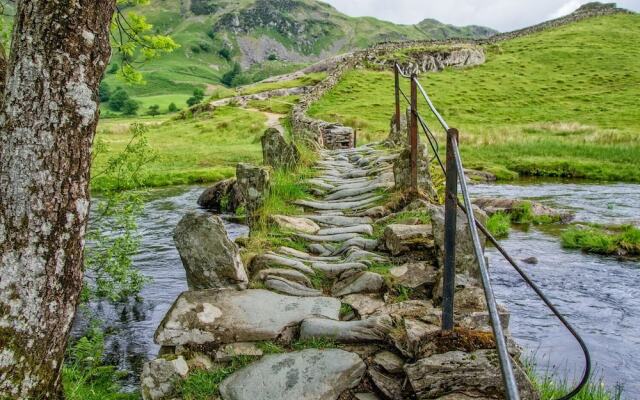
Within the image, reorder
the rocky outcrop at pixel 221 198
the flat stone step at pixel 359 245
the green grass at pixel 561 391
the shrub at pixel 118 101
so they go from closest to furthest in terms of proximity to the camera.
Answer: the green grass at pixel 561 391 → the flat stone step at pixel 359 245 → the rocky outcrop at pixel 221 198 → the shrub at pixel 118 101

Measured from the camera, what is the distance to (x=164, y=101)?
139 m

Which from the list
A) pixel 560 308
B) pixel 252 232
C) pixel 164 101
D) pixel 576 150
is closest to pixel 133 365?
pixel 252 232

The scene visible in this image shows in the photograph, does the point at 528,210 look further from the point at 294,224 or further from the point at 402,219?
the point at 294,224

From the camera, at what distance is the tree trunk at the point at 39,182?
13.8 ft

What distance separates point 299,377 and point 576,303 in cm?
832

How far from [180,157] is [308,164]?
78.6ft

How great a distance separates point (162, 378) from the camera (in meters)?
4.73

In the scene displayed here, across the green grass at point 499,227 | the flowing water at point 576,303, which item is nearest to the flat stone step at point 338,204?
the flowing water at point 576,303

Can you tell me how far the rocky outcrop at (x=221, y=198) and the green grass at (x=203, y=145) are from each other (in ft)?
8.68

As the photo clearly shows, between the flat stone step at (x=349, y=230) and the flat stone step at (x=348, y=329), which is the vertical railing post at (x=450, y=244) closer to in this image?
the flat stone step at (x=348, y=329)

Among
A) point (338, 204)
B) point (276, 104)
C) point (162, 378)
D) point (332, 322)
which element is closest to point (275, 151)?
point (338, 204)

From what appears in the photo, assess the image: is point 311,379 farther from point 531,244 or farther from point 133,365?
point 531,244

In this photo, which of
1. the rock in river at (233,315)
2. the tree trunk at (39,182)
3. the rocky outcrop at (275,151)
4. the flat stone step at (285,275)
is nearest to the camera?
the tree trunk at (39,182)

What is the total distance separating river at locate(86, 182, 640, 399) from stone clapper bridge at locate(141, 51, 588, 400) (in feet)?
9.50
